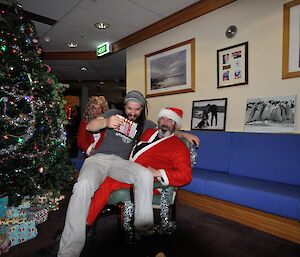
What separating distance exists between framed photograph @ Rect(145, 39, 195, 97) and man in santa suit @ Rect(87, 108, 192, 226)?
140 centimetres

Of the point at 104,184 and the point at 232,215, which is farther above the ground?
the point at 104,184

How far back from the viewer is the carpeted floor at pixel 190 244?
5.94 feet

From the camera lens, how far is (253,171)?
8.04 ft

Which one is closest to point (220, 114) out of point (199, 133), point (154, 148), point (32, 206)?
point (199, 133)

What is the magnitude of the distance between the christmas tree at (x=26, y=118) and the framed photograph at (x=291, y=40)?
8.65 feet

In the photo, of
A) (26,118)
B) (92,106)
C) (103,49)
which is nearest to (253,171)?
(92,106)

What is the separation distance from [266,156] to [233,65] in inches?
49.6

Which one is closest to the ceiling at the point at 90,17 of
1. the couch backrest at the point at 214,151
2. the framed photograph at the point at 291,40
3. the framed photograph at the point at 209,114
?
the framed photograph at the point at 291,40

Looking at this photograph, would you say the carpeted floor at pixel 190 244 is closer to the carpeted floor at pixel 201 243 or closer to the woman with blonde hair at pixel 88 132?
the carpeted floor at pixel 201 243

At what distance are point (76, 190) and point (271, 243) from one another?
169 cm

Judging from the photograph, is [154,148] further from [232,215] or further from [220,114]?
[220,114]

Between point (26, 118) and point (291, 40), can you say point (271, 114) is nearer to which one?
point (291, 40)

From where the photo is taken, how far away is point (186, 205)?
2.84 meters

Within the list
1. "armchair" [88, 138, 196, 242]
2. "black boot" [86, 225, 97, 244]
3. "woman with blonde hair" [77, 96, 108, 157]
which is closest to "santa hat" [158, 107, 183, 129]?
"armchair" [88, 138, 196, 242]
